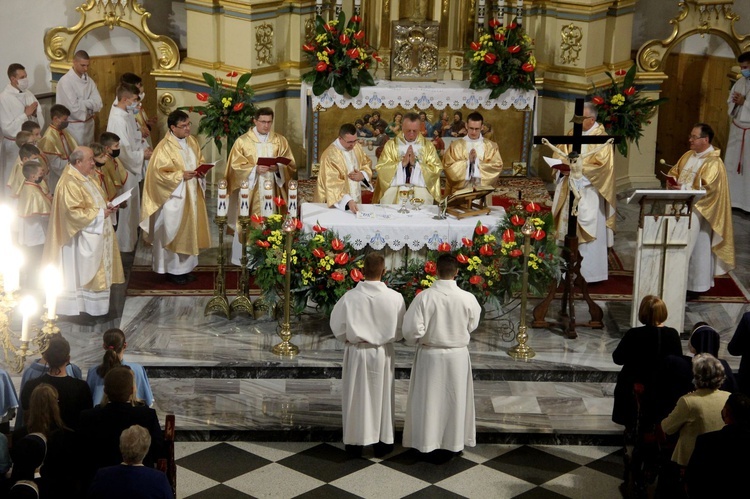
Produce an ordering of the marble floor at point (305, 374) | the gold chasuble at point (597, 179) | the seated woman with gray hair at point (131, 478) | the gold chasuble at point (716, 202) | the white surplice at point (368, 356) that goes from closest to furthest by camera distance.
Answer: the seated woman with gray hair at point (131, 478), the white surplice at point (368, 356), the marble floor at point (305, 374), the gold chasuble at point (716, 202), the gold chasuble at point (597, 179)

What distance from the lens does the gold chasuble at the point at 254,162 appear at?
11.9 meters

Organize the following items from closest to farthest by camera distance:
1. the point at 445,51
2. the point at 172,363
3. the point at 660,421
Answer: the point at 660,421 < the point at 172,363 < the point at 445,51

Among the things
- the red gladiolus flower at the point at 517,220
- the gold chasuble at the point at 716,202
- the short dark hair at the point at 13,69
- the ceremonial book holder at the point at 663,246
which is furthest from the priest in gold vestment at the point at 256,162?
the gold chasuble at the point at 716,202

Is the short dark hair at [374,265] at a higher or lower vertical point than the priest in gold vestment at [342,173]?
lower

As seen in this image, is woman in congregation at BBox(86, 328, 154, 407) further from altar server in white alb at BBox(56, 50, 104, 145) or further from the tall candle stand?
altar server in white alb at BBox(56, 50, 104, 145)

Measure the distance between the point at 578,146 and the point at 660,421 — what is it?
3.20m

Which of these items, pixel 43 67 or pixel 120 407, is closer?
pixel 120 407

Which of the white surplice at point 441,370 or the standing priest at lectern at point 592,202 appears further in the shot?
the standing priest at lectern at point 592,202

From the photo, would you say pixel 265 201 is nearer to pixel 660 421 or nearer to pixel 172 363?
pixel 172 363

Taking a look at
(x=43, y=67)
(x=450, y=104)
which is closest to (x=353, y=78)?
(x=450, y=104)

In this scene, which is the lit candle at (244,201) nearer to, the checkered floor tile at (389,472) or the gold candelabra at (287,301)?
the gold candelabra at (287,301)

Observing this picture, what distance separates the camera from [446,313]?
27.7 ft

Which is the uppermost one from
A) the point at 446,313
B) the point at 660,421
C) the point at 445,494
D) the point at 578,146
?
the point at 578,146

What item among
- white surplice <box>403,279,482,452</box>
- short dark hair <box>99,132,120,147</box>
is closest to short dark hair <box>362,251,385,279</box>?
white surplice <box>403,279,482,452</box>
